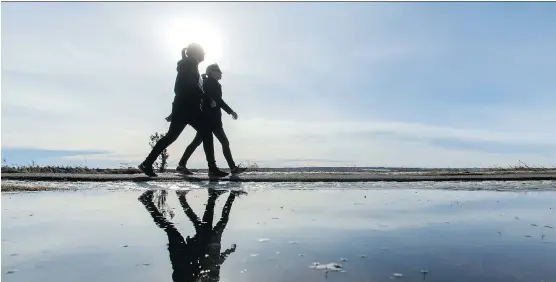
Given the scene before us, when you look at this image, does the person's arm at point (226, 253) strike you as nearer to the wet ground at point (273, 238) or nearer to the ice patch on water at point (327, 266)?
the wet ground at point (273, 238)

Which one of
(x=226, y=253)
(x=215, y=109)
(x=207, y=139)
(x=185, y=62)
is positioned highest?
(x=185, y=62)

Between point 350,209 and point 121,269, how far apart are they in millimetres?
3424

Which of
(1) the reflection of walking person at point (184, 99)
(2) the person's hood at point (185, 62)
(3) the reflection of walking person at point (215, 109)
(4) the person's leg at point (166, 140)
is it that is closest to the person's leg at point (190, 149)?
(3) the reflection of walking person at point (215, 109)

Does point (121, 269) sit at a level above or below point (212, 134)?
below

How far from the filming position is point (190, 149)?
12156 mm

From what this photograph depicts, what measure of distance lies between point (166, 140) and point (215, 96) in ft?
6.28

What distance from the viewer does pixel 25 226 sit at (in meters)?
4.50

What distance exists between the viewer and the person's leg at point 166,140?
1032 centimetres

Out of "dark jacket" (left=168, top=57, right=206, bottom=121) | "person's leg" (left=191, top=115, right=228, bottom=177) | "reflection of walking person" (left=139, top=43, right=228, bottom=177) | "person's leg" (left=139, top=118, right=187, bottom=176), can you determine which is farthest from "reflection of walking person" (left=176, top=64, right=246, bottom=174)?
"person's leg" (left=139, top=118, right=187, bottom=176)

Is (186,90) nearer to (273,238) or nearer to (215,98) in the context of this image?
(215,98)

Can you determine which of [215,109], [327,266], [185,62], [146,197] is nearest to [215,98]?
[215,109]

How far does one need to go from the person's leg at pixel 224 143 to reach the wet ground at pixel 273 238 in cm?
447

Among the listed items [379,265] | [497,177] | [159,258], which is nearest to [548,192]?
[497,177]

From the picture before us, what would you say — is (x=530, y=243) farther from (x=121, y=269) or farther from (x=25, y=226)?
(x=25, y=226)
